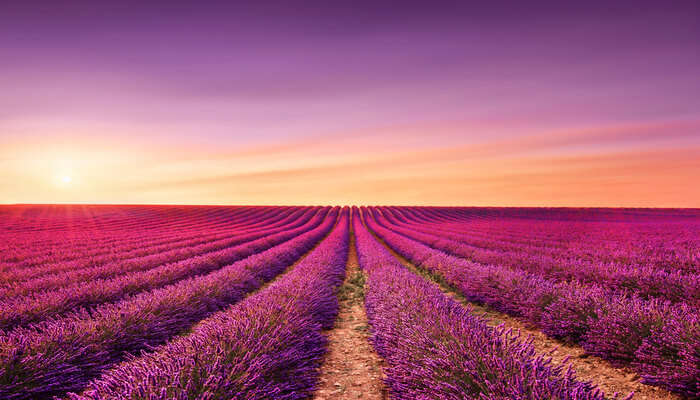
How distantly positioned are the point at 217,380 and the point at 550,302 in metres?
5.53

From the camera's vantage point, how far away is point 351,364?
4.00 meters

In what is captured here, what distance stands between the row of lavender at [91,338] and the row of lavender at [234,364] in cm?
36

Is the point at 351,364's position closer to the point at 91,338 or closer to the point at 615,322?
the point at 91,338

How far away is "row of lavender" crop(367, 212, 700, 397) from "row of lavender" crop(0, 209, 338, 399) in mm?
5614

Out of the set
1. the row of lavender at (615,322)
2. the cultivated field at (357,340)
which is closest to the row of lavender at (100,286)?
the cultivated field at (357,340)

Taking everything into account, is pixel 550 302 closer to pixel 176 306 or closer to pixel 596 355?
pixel 596 355

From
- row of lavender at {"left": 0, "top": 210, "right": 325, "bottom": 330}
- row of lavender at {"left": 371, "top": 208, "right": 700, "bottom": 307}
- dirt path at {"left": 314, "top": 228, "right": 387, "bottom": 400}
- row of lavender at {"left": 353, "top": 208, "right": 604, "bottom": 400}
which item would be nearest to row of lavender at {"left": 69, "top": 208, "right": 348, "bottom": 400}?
dirt path at {"left": 314, "top": 228, "right": 387, "bottom": 400}

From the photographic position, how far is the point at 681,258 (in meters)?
8.88

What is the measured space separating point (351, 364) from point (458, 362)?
6.25 ft

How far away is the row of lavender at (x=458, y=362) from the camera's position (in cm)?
210

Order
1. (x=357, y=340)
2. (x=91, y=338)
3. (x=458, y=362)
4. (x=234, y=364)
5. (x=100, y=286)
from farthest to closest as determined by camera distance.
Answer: (x=100, y=286) → (x=357, y=340) → (x=91, y=338) → (x=234, y=364) → (x=458, y=362)

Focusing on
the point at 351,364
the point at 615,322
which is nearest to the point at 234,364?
the point at 351,364

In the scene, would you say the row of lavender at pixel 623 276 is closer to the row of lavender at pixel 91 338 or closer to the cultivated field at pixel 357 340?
the cultivated field at pixel 357 340

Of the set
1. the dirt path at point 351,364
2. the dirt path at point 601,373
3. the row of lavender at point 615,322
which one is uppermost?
the row of lavender at point 615,322
